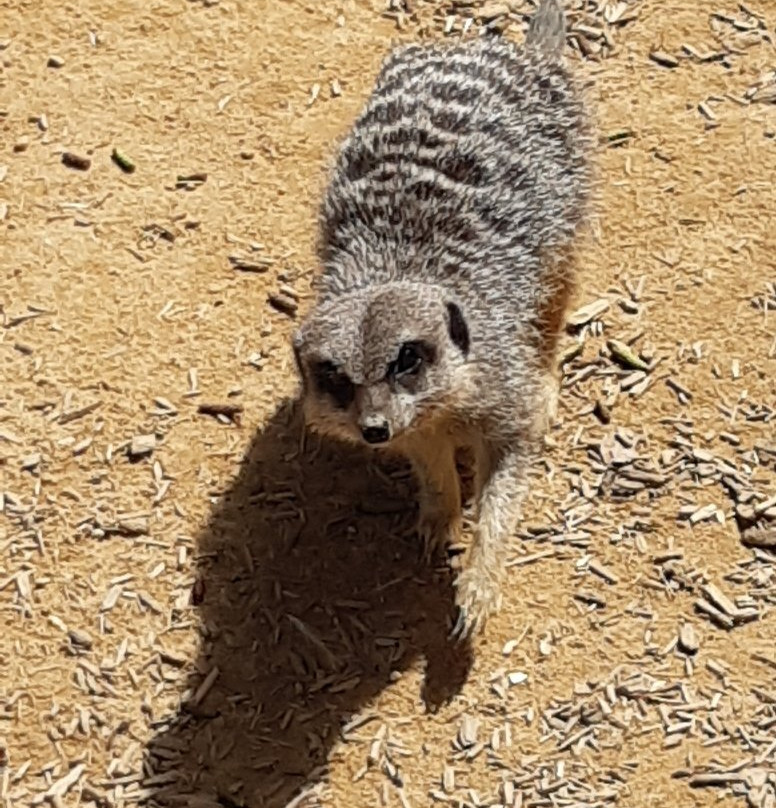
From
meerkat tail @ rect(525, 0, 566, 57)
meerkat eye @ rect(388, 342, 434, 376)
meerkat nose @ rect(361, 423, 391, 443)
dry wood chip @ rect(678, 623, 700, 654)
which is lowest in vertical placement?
dry wood chip @ rect(678, 623, 700, 654)

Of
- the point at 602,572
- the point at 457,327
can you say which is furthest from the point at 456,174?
the point at 602,572

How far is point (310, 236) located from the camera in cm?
452

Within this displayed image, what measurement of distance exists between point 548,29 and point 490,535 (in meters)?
1.54

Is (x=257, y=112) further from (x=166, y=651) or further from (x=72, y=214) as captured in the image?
(x=166, y=651)

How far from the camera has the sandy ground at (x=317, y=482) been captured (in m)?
3.53

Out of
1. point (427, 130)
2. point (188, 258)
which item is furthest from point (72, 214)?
point (427, 130)

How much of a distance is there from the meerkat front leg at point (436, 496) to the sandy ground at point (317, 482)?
69mm

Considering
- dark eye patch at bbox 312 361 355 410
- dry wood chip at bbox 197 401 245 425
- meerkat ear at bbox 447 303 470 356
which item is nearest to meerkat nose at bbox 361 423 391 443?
Answer: dark eye patch at bbox 312 361 355 410

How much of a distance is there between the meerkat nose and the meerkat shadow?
1.77 ft

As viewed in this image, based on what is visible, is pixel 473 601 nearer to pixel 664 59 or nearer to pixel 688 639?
pixel 688 639

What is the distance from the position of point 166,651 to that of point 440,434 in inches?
31.9

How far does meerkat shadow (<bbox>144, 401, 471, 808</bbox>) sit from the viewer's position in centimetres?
353

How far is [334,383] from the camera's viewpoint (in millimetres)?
3471

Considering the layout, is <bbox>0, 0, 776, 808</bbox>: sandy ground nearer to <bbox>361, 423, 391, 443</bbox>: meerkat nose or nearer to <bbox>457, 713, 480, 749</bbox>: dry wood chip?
<bbox>457, 713, 480, 749</bbox>: dry wood chip
